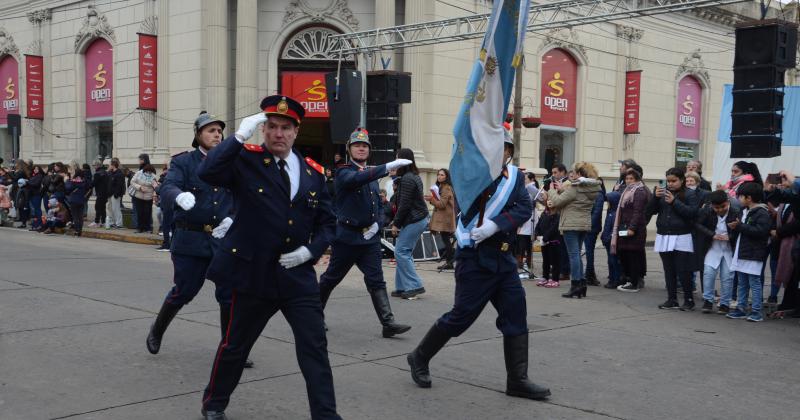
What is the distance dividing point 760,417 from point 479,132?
268 centimetres

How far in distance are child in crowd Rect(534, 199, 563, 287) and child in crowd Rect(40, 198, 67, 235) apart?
41.9 ft

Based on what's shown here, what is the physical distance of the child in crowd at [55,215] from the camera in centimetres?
1927

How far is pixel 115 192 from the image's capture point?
784 inches

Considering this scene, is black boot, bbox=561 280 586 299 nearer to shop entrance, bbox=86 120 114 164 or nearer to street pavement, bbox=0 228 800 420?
street pavement, bbox=0 228 800 420

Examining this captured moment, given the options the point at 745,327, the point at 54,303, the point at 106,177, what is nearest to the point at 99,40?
the point at 106,177

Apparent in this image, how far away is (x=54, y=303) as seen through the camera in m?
8.56

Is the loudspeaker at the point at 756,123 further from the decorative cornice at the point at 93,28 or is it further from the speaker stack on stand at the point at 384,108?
the decorative cornice at the point at 93,28

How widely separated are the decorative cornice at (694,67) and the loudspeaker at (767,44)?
17.7 metres

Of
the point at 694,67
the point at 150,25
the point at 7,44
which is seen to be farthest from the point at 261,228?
the point at 7,44

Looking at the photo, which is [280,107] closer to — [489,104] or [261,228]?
[261,228]

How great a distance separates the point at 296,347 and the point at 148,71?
20069 mm

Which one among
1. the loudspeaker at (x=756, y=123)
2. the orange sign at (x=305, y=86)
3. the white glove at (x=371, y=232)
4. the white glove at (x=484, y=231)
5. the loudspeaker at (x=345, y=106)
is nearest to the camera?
the white glove at (x=484, y=231)

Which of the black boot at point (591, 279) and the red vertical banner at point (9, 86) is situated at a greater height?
the red vertical banner at point (9, 86)

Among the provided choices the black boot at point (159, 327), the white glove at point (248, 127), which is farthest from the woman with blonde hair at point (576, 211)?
the white glove at point (248, 127)
